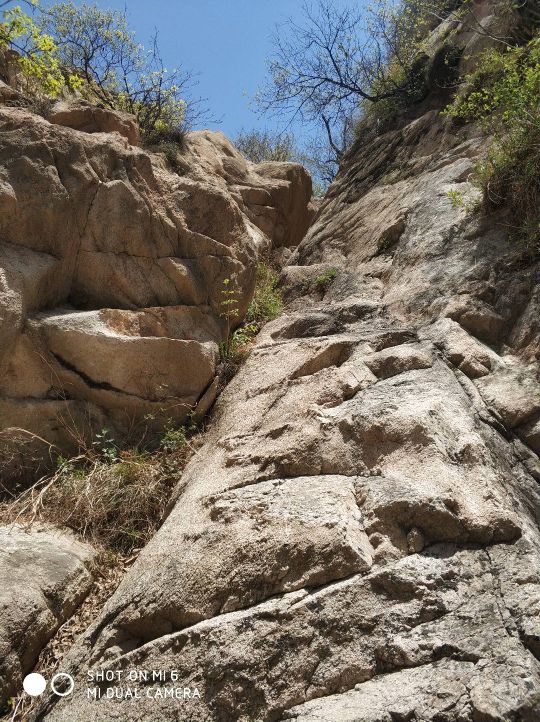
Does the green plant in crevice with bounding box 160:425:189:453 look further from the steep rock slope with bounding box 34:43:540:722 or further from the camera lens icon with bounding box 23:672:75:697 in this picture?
the camera lens icon with bounding box 23:672:75:697

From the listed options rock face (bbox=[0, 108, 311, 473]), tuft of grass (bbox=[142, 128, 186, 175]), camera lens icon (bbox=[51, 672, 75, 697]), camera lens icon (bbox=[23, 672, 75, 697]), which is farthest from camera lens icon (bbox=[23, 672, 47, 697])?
tuft of grass (bbox=[142, 128, 186, 175])

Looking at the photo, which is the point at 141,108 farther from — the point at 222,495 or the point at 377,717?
the point at 377,717

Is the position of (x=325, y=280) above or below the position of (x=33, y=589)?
above

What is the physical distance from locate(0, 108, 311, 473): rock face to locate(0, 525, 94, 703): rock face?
942 mm

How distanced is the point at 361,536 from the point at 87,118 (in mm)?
5969

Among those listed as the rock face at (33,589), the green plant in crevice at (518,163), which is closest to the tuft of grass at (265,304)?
the green plant in crevice at (518,163)

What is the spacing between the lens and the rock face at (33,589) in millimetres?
3012

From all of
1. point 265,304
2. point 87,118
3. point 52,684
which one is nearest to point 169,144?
point 87,118

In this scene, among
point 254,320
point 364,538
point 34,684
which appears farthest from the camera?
point 254,320

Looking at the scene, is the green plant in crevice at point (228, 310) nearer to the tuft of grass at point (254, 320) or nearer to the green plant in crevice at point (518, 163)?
the tuft of grass at point (254, 320)

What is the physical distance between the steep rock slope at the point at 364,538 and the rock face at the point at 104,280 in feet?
1.95

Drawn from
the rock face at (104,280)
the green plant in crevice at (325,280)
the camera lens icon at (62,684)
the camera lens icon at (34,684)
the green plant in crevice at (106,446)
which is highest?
the green plant in crevice at (325,280)

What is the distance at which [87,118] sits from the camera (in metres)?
6.92

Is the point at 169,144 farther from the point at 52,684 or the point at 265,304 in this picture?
the point at 52,684
